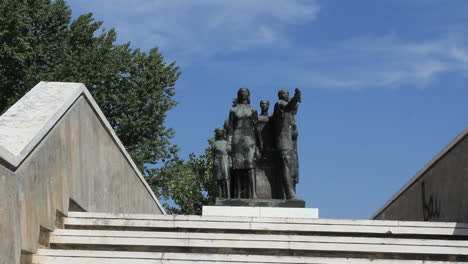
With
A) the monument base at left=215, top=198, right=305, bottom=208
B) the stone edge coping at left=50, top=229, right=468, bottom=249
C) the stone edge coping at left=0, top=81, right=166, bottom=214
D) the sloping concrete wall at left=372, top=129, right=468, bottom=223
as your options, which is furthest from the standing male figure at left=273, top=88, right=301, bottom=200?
the stone edge coping at left=50, top=229, right=468, bottom=249

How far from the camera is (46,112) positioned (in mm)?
8836

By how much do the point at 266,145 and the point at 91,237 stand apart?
4992 millimetres

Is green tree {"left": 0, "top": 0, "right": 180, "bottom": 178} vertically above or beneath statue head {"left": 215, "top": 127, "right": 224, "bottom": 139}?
above

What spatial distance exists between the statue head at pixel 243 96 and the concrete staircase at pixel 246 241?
411 cm

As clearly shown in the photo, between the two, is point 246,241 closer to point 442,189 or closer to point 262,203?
point 262,203

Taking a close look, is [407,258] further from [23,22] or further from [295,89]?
[23,22]

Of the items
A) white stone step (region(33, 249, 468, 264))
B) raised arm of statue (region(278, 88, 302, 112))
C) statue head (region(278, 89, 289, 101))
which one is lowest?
white stone step (region(33, 249, 468, 264))

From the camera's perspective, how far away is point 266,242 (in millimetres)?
8094

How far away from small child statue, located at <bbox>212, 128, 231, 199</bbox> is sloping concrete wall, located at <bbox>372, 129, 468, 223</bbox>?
327 cm

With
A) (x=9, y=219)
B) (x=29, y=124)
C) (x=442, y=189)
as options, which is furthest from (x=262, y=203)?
(x=9, y=219)

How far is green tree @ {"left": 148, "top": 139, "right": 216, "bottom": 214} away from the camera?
28.5 m

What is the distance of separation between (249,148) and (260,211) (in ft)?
3.73

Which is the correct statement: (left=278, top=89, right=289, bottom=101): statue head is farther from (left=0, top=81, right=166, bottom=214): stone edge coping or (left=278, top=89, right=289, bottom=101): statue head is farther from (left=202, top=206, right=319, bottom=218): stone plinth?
(left=0, top=81, right=166, bottom=214): stone edge coping

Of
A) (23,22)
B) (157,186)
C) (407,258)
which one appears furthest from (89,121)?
(157,186)
